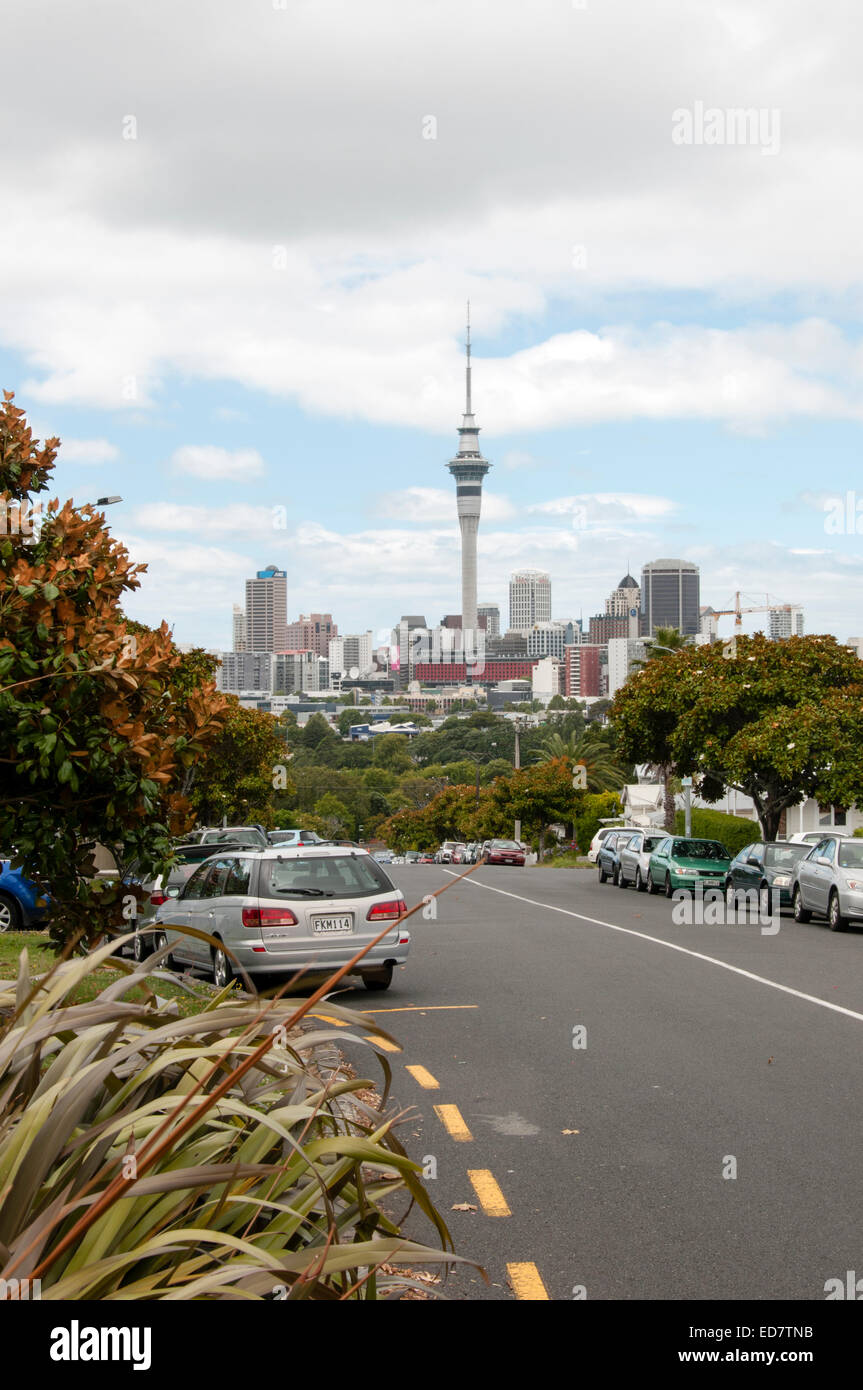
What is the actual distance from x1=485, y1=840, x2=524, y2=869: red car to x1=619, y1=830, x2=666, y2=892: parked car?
92.4ft

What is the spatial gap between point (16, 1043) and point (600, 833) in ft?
142

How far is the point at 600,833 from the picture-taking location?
46.5m

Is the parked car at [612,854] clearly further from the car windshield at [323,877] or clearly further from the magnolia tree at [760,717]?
the car windshield at [323,877]

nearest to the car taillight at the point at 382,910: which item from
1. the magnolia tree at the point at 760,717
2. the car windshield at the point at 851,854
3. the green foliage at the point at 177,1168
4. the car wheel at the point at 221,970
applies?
the car wheel at the point at 221,970

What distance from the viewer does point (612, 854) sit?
37.7m

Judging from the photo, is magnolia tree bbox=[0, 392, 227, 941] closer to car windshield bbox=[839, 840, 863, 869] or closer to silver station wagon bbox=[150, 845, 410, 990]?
silver station wagon bbox=[150, 845, 410, 990]

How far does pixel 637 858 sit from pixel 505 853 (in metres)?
31.0

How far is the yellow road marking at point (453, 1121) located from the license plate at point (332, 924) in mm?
4740

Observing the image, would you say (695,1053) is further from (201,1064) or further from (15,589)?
(201,1064)

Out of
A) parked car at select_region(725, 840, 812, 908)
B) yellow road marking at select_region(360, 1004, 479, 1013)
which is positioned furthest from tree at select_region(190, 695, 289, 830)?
yellow road marking at select_region(360, 1004, 479, 1013)

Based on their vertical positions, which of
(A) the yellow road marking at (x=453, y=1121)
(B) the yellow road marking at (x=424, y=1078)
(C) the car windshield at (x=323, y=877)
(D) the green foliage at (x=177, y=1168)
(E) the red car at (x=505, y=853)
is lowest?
(E) the red car at (x=505, y=853)

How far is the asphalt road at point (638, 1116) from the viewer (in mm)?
5707

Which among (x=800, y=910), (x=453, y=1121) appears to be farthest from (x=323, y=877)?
(x=800, y=910)

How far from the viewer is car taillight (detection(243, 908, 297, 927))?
43.4 ft
